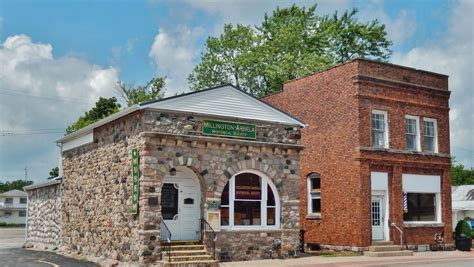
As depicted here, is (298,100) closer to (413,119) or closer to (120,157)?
(413,119)

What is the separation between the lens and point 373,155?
78.8ft

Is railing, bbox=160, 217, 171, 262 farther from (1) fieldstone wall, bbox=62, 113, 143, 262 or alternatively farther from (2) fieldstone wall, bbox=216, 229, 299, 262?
(2) fieldstone wall, bbox=216, 229, 299, 262

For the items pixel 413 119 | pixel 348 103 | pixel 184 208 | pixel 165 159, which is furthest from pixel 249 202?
pixel 413 119

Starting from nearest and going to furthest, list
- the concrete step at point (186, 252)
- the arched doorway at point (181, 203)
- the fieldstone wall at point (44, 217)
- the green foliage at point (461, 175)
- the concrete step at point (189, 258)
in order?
the concrete step at point (189, 258) → the concrete step at point (186, 252) → the arched doorway at point (181, 203) → the fieldstone wall at point (44, 217) → the green foliage at point (461, 175)

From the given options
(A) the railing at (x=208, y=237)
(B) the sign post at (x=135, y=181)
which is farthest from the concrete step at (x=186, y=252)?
(B) the sign post at (x=135, y=181)

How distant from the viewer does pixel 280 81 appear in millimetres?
41406

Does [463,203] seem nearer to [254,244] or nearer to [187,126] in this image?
[254,244]

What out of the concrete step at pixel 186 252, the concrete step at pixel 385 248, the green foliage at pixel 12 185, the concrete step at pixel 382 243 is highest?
the green foliage at pixel 12 185

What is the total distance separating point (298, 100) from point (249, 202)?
27.9 ft

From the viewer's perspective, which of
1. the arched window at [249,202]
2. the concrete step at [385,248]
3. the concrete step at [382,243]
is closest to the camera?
the arched window at [249,202]

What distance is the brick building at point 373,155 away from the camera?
23.8 meters

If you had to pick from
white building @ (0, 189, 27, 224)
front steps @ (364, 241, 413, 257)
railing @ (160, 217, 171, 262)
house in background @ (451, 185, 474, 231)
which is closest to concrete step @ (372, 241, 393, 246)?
front steps @ (364, 241, 413, 257)

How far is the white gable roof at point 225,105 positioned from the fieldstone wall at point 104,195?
142 centimetres

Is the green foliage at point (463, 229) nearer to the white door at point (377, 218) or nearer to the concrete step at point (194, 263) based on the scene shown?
the white door at point (377, 218)
